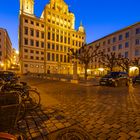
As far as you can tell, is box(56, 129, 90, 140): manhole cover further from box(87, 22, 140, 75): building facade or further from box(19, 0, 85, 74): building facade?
box(19, 0, 85, 74): building facade

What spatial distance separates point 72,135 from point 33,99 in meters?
3.32

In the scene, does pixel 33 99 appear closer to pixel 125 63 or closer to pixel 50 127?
pixel 50 127

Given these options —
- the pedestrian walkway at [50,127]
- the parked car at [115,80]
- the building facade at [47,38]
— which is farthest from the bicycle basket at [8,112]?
the building facade at [47,38]

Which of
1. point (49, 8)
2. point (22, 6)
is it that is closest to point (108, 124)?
point (49, 8)

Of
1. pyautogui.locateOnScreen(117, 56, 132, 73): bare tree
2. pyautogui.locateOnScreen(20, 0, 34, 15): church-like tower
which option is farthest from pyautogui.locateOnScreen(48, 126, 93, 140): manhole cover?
pyautogui.locateOnScreen(20, 0, 34, 15): church-like tower

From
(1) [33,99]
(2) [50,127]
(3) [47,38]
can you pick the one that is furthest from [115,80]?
(3) [47,38]

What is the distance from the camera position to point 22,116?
14.2 feet

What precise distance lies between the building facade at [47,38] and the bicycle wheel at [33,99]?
54.1 m

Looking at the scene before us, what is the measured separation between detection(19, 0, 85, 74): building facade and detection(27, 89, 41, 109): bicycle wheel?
2130 inches

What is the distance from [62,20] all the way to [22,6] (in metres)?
22.6

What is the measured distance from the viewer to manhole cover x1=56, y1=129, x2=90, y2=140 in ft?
10.9

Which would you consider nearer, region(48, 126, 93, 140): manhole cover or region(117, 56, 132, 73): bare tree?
region(48, 126, 93, 140): manhole cover

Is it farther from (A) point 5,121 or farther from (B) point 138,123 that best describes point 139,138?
(A) point 5,121

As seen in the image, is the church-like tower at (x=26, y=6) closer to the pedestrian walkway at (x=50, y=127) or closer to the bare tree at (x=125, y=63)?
the bare tree at (x=125, y=63)
